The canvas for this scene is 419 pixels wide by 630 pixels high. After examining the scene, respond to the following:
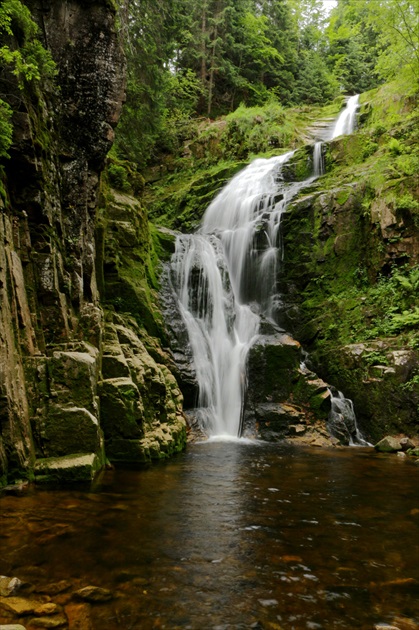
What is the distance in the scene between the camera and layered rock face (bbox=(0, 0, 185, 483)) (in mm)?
5574

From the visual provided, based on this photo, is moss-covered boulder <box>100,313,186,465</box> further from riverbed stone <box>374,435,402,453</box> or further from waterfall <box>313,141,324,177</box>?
waterfall <box>313,141,324,177</box>

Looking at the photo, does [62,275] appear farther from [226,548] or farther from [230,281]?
[230,281]

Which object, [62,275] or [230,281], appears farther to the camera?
[230,281]

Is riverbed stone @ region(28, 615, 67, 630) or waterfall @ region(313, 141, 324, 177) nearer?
riverbed stone @ region(28, 615, 67, 630)

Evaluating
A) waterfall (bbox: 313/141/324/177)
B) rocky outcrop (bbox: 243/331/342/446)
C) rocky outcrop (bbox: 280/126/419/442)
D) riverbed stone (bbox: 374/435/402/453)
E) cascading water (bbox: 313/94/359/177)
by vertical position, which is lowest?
riverbed stone (bbox: 374/435/402/453)

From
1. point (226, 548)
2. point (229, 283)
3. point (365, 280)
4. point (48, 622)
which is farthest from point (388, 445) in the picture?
point (48, 622)

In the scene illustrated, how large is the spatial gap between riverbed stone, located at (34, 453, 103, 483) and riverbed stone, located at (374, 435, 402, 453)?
6.54m

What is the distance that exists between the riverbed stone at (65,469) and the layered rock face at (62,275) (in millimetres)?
17

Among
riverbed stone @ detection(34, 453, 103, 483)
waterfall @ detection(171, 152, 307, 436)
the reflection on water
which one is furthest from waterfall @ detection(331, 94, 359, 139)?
riverbed stone @ detection(34, 453, 103, 483)

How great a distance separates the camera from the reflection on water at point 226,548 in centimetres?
279

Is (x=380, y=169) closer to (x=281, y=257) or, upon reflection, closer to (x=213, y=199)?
(x=281, y=257)

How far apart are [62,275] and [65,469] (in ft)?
11.6

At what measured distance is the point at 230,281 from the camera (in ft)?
47.5

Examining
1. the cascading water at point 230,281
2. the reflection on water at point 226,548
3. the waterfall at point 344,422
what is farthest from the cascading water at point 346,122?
the reflection on water at point 226,548
